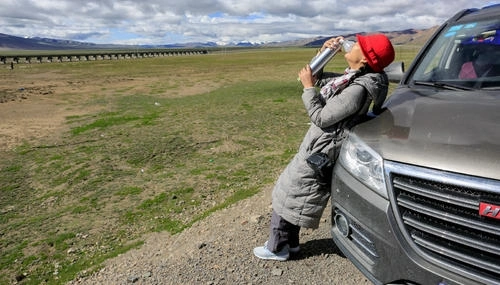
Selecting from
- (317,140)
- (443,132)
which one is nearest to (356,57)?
(317,140)

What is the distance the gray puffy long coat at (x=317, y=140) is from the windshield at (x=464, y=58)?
95 cm

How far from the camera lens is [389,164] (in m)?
2.06

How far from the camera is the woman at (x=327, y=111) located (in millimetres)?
2479

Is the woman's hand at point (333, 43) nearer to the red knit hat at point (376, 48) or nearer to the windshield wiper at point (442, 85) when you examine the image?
the red knit hat at point (376, 48)

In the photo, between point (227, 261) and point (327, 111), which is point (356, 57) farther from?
point (227, 261)

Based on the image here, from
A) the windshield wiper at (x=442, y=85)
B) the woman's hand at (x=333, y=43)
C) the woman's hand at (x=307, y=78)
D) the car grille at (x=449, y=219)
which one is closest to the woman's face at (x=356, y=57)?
the woman's hand at (x=333, y=43)

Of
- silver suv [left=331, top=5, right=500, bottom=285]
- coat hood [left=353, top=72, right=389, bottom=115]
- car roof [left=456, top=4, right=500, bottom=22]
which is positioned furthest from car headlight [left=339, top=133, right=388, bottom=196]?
car roof [left=456, top=4, right=500, bottom=22]

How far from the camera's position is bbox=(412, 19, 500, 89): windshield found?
312cm

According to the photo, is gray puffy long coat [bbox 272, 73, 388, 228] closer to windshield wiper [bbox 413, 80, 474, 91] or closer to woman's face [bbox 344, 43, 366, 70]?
woman's face [bbox 344, 43, 366, 70]

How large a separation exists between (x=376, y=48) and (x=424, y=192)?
3.29 ft

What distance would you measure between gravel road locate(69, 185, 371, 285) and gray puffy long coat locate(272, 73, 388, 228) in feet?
1.63

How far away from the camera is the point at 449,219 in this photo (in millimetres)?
1866

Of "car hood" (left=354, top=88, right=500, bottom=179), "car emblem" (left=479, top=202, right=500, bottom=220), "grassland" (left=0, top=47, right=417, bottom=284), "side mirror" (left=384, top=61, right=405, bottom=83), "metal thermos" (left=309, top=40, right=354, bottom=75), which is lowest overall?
"grassland" (left=0, top=47, right=417, bottom=284)

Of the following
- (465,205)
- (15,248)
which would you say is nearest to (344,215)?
(465,205)
